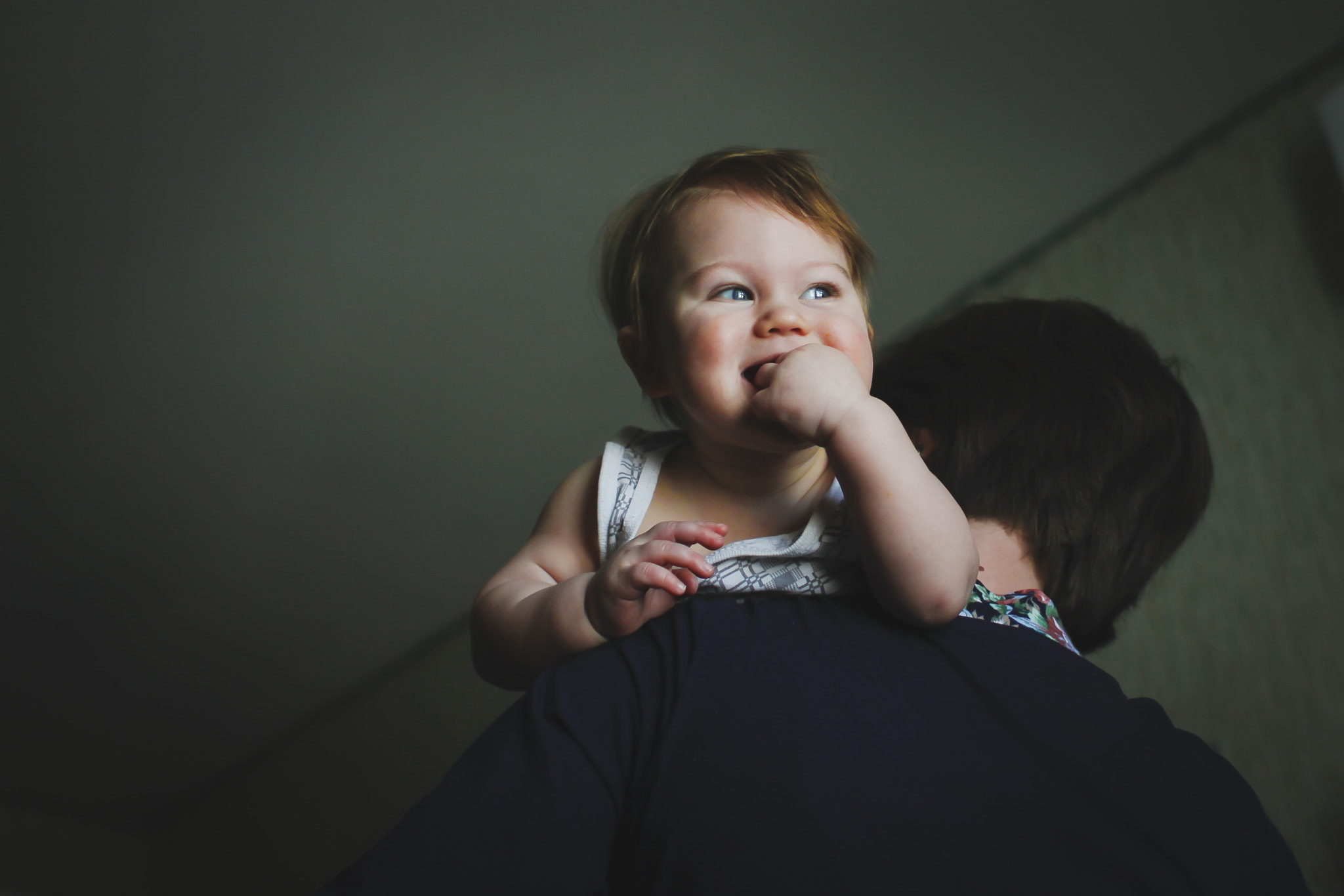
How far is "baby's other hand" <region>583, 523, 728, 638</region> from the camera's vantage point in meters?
0.57

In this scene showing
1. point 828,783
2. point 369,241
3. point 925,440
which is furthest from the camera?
point 369,241

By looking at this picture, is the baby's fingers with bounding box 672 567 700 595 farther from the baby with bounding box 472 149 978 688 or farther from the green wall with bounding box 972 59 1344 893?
the green wall with bounding box 972 59 1344 893

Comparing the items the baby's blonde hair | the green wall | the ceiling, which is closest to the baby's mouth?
the baby's blonde hair

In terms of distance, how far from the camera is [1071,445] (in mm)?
833

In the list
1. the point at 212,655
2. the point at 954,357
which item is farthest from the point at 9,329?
the point at 954,357

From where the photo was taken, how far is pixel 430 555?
177 cm

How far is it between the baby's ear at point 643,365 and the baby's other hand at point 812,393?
6.6 inches

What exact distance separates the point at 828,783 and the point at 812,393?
22 centimetres

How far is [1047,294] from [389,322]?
3.39 ft

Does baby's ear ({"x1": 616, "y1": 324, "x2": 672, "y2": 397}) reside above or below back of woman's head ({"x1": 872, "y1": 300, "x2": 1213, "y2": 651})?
above

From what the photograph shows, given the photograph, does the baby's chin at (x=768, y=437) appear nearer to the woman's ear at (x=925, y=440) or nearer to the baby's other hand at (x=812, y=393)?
the baby's other hand at (x=812, y=393)

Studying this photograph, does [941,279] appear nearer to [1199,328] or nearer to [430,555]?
[1199,328]

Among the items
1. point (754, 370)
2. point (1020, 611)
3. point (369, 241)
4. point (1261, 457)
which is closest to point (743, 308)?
point (754, 370)

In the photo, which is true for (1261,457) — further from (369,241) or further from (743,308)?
(369,241)
